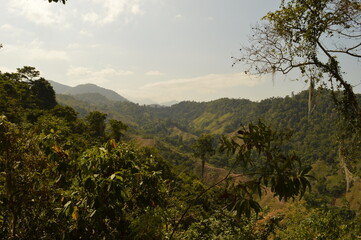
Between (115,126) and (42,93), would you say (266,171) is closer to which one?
(115,126)

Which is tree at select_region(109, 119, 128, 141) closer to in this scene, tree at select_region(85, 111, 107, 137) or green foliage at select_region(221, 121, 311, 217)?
tree at select_region(85, 111, 107, 137)

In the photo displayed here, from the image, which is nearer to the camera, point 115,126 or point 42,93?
point 115,126

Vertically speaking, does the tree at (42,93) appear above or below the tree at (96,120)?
above

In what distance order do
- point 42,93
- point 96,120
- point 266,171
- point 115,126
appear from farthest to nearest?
point 96,120, point 42,93, point 115,126, point 266,171

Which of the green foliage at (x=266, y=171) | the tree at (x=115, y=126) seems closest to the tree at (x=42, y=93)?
the tree at (x=115, y=126)

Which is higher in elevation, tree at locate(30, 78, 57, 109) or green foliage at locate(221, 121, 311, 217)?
tree at locate(30, 78, 57, 109)

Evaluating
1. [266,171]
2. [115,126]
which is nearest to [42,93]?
[115,126]

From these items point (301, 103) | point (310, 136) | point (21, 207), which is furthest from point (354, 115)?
point (301, 103)

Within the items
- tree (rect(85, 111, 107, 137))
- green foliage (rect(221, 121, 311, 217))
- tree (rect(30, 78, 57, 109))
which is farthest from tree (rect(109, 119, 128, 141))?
green foliage (rect(221, 121, 311, 217))

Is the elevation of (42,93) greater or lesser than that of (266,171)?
greater

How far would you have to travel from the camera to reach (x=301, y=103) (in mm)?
160500

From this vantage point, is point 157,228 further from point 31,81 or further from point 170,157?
point 170,157

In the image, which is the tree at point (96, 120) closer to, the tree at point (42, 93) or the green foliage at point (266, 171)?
the tree at point (42, 93)

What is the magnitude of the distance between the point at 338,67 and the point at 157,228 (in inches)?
260
